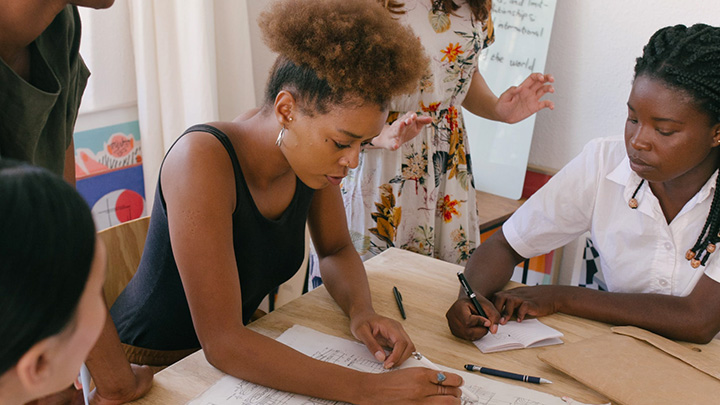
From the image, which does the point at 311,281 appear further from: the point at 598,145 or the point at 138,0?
the point at 138,0

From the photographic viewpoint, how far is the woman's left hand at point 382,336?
122 centimetres

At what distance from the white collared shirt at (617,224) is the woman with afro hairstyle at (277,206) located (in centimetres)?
54

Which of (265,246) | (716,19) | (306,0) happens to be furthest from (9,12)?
(716,19)

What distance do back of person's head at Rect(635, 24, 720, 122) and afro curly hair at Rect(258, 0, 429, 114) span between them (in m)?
0.58

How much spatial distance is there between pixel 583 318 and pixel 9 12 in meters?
1.26

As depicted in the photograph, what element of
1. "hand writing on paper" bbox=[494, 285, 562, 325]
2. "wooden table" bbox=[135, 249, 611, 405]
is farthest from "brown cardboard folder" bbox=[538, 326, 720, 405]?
"hand writing on paper" bbox=[494, 285, 562, 325]

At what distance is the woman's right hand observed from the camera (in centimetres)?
108

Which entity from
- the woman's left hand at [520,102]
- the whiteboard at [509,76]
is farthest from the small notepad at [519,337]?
the whiteboard at [509,76]

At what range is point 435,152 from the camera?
6.62 ft

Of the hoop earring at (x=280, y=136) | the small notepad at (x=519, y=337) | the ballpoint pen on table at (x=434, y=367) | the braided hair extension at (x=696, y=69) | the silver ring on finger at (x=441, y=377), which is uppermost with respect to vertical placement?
the braided hair extension at (x=696, y=69)

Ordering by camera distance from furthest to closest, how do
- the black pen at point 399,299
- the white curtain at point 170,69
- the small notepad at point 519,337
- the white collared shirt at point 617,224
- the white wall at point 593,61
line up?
the white wall at point 593,61
the white curtain at point 170,69
the white collared shirt at point 617,224
the black pen at point 399,299
the small notepad at point 519,337

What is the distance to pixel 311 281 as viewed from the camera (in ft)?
6.31

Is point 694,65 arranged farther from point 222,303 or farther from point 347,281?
point 222,303

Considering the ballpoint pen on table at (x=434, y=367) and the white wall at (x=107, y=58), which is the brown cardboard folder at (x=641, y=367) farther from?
the white wall at (x=107, y=58)
